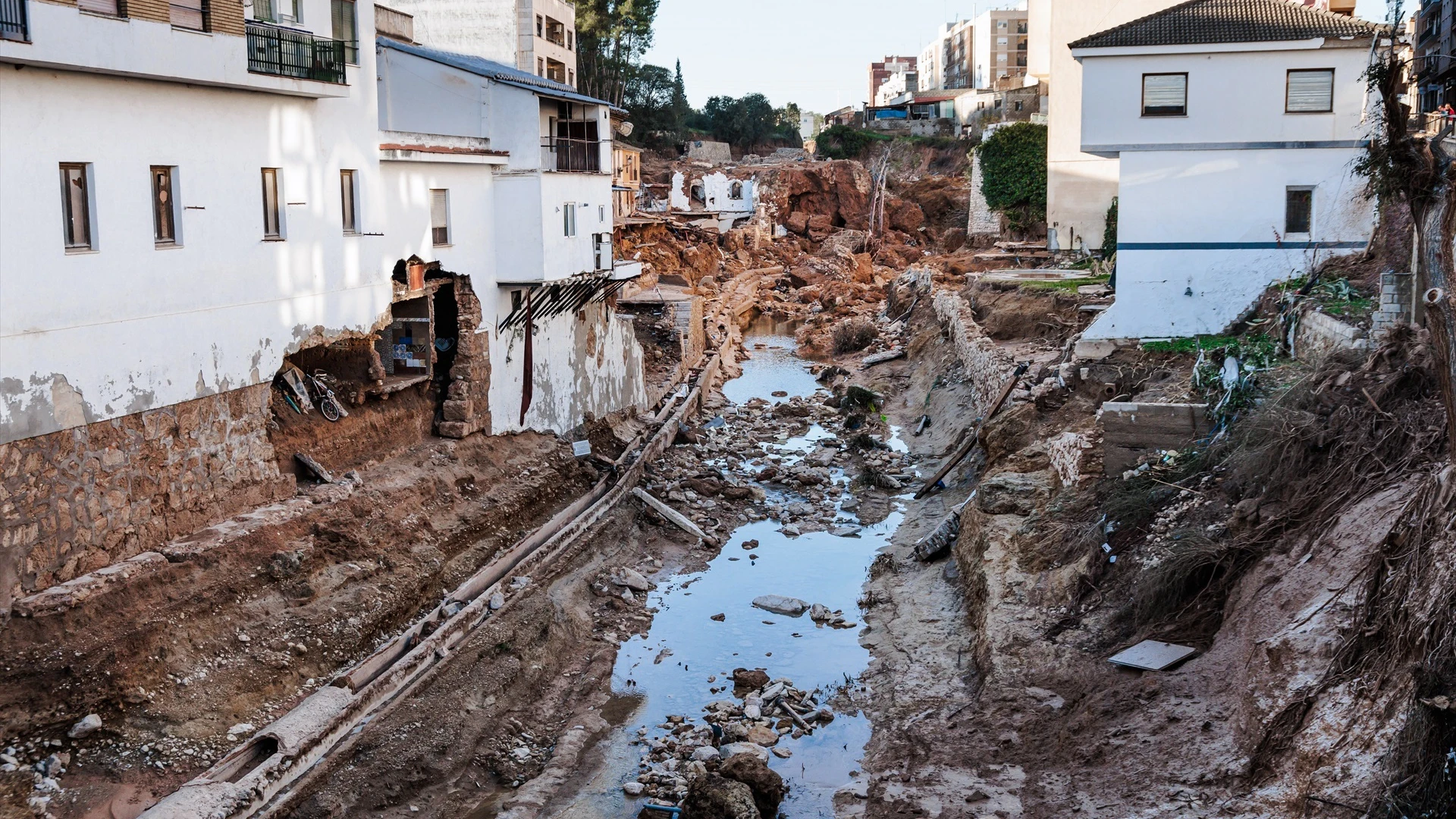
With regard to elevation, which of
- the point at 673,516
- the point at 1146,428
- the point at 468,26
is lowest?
the point at 673,516

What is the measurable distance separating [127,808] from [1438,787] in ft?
37.6

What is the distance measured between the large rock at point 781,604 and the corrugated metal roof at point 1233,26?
11943 millimetres

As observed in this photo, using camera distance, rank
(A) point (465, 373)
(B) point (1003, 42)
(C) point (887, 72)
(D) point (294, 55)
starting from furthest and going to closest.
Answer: (C) point (887, 72) < (B) point (1003, 42) < (A) point (465, 373) < (D) point (294, 55)

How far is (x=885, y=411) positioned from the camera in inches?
1348

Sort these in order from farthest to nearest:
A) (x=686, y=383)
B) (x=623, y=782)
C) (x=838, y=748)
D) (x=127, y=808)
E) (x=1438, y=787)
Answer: (x=686, y=383) → (x=838, y=748) → (x=623, y=782) → (x=127, y=808) → (x=1438, y=787)

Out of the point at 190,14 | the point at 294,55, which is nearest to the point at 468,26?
the point at 294,55

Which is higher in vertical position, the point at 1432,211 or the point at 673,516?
the point at 1432,211

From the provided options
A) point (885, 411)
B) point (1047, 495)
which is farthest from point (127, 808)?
point (885, 411)

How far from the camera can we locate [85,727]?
41.4 ft

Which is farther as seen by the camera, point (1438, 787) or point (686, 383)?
point (686, 383)

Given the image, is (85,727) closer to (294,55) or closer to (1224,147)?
(294,55)

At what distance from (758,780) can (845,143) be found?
75.3 m

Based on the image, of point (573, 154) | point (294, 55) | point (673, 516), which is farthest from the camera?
point (573, 154)

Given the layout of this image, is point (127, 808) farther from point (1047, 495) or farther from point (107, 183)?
point (1047, 495)
